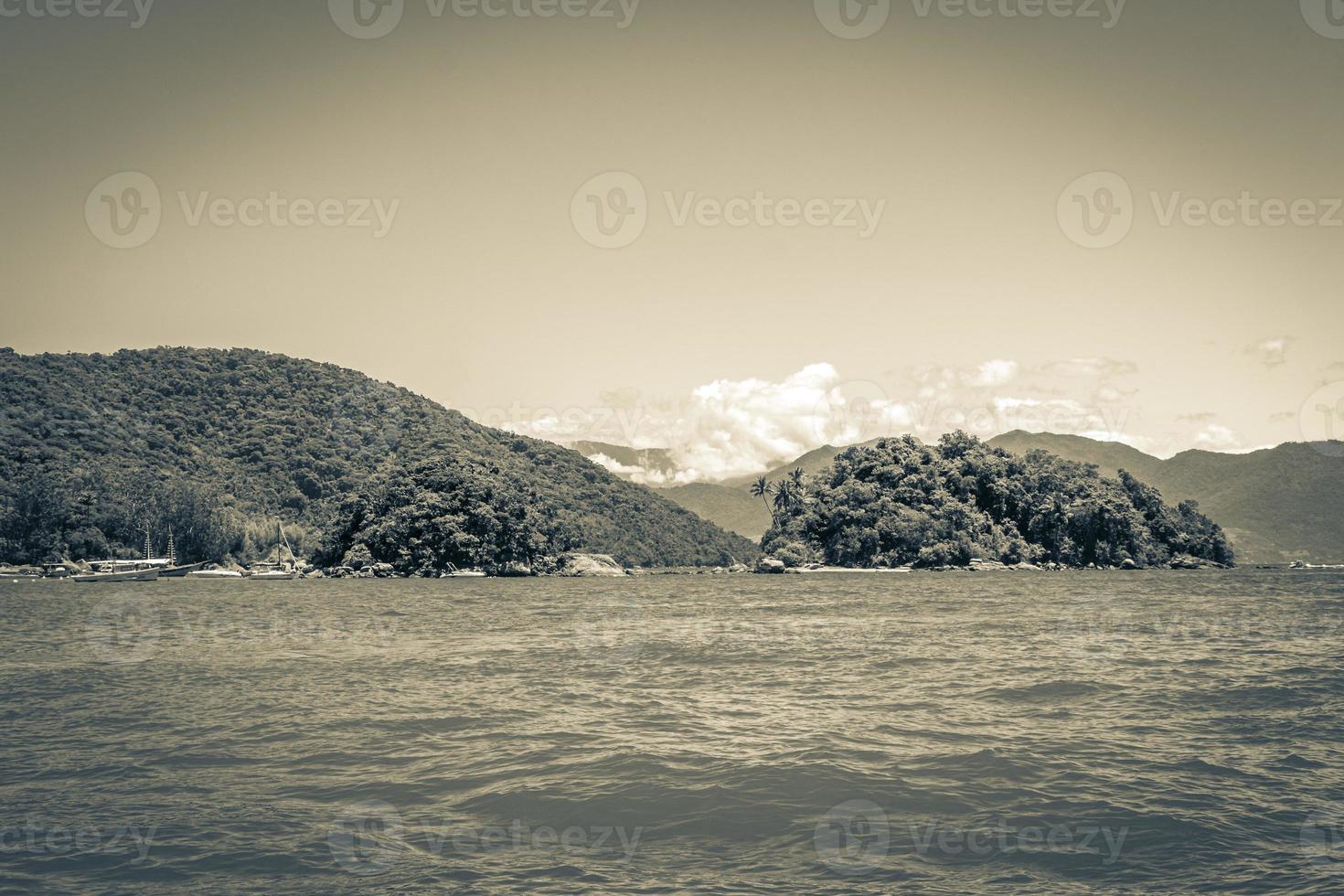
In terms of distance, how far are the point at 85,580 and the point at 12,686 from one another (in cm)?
9545

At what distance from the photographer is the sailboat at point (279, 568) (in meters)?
116

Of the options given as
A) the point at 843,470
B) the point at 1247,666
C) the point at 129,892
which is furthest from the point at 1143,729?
the point at 843,470

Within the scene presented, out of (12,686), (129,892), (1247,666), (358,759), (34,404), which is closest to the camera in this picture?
(129,892)

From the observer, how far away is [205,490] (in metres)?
132

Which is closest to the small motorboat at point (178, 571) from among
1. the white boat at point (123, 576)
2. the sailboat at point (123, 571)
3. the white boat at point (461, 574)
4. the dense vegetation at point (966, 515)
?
the sailboat at point (123, 571)

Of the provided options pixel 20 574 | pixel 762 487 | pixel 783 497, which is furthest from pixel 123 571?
pixel 762 487

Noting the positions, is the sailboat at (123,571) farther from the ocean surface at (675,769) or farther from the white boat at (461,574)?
the ocean surface at (675,769)

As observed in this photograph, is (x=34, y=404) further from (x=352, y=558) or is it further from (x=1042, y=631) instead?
(x=1042, y=631)

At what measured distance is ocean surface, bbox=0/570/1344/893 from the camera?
9.23 metres

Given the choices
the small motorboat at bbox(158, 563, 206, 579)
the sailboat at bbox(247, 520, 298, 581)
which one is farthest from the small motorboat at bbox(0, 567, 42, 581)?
the sailboat at bbox(247, 520, 298, 581)

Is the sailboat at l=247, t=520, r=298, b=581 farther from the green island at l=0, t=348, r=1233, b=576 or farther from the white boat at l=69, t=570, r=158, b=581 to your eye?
the white boat at l=69, t=570, r=158, b=581

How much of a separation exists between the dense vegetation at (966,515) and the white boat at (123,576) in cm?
8752

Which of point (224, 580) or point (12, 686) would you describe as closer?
point (12, 686)

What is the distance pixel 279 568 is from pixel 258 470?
30644 mm
